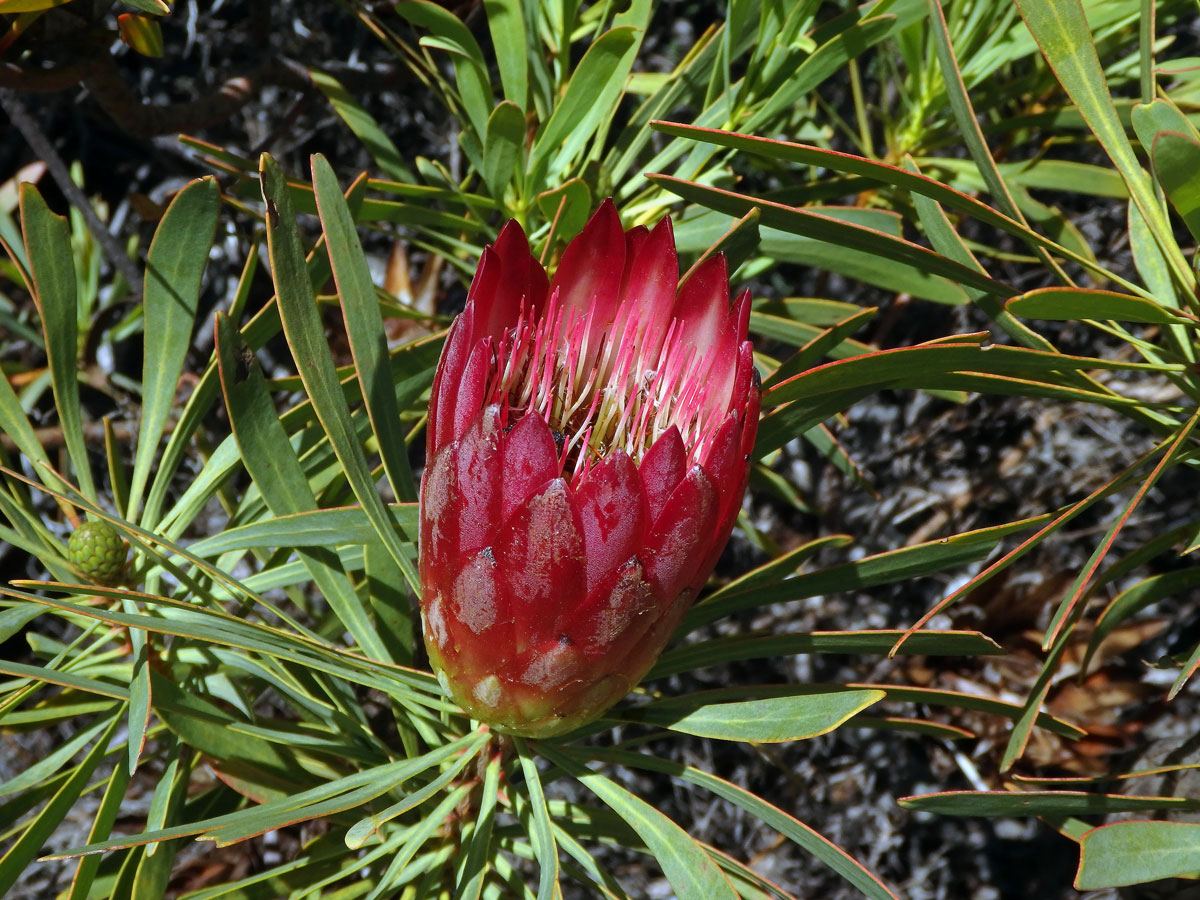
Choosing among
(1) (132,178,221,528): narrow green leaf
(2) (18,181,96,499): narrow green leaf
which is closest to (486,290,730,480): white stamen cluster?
(1) (132,178,221,528): narrow green leaf

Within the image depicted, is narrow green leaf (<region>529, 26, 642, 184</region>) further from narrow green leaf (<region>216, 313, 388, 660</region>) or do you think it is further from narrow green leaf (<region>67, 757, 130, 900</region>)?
narrow green leaf (<region>67, 757, 130, 900</region>)

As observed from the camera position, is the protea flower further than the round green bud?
No

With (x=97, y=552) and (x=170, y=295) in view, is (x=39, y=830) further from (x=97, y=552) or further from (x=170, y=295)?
(x=170, y=295)

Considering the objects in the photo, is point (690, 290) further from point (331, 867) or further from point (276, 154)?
point (276, 154)

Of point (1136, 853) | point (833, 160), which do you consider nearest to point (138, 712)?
point (833, 160)

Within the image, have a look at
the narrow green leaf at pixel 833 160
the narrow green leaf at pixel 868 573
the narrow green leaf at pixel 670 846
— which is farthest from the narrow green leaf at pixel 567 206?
the narrow green leaf at pixel 670 846

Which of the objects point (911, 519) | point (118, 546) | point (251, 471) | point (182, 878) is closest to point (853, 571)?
point (251, 471)

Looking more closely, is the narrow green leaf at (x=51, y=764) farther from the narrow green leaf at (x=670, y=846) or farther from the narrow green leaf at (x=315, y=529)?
the narrow green leaf at (x=670, y=846)
